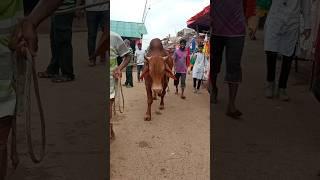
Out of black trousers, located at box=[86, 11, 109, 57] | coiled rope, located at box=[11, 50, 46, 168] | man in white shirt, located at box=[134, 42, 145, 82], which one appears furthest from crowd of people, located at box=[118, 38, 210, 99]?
coiled rope, located at box=[11, 50, 46, 168]

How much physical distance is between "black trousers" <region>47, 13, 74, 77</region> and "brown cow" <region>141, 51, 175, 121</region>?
0.89 ft

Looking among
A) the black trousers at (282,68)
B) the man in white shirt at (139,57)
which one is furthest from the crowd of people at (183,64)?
the black trousers at (282,68)

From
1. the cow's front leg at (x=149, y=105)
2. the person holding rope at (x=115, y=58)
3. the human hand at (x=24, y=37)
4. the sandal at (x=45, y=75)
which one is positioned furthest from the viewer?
the cow's front leg at (x=149, y=105)

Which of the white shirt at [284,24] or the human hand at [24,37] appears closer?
the human hand at [24,37]

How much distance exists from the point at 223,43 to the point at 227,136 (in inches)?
14.1

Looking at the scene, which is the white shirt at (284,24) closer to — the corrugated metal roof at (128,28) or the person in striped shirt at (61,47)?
the corrugated metal roof at (128,28)

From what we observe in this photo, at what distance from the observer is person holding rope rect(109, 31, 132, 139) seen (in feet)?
5.67

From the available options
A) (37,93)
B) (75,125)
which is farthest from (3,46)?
(75,125)

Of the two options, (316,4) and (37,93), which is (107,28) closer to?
(37,93)

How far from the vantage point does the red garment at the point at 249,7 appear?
5.74 ft

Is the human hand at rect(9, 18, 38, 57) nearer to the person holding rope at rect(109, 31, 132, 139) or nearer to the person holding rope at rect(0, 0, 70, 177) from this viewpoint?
the person holding rope at rect(0, 0, 70, 177)

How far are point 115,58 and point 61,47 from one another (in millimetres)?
187

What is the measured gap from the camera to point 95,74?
1714mm

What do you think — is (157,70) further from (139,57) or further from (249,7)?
(249,7)
